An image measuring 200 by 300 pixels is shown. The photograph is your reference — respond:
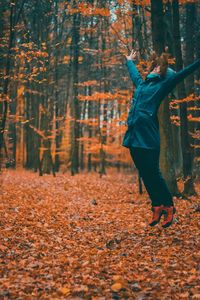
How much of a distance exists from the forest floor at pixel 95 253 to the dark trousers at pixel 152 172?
3.19 ft

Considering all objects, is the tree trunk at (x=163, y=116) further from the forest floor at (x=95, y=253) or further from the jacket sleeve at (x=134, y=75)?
the jacket sleeve at (x=134, y=75)

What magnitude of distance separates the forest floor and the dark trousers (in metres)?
0.97

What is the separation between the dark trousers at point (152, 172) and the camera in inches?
212

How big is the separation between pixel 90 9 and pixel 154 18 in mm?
2548

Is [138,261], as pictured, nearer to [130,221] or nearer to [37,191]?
[130,221]

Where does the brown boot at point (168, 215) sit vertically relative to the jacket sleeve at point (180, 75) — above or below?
below

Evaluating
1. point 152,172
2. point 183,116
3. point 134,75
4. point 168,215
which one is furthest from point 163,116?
point 152,172

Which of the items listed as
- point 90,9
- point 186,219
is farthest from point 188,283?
point 90,9

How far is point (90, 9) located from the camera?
40.2ft

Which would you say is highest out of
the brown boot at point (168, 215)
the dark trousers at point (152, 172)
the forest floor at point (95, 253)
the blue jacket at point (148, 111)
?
the blue jacket at point (148, 111)

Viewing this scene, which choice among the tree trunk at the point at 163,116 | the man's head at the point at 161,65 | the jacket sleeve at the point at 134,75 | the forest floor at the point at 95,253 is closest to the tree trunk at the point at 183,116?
the tree trunk at the point at 163,116

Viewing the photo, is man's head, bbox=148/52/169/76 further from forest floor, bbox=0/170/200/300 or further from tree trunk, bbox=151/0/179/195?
tree trunk, bbox=151/0/179/195

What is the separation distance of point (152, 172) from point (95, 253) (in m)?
1.83

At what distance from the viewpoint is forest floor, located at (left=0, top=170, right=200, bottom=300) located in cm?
453
